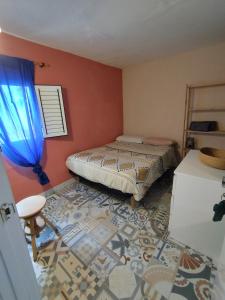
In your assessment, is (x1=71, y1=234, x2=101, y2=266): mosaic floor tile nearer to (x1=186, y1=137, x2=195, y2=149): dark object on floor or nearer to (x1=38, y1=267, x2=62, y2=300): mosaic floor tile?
(x1=38, y1=267, x2=62, y2=300): mosaic floor tile

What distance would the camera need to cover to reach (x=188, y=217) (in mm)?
1430

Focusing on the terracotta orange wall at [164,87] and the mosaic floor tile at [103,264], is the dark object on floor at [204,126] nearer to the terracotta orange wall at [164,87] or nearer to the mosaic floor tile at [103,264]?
the terracotta orange wall at [164,87]

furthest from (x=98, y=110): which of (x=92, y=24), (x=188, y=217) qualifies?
(x=188, y=217)

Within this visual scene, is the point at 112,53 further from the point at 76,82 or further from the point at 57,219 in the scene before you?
the point at 57,219

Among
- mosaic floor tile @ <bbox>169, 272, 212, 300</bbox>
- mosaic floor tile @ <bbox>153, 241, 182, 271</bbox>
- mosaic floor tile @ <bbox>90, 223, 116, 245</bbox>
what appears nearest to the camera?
mosaic floor tile @ <bbox>169, 272, 212, 300</bbox>

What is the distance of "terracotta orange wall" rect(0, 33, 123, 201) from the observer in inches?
82.0

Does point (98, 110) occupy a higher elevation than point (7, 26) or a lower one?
lower

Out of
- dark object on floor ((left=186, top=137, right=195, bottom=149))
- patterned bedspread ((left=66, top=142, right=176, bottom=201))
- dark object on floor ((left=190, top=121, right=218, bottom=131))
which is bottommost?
patterned bedspread ((left=66, top=142, right=176, bottom=201))

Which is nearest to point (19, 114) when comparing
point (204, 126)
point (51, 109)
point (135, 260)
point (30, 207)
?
point (51, 109)

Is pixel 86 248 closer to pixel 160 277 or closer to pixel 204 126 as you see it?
pixel 160 277

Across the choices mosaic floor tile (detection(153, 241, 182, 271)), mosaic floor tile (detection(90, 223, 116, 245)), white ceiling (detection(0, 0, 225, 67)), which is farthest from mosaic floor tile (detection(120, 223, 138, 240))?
white ceiling (detection(0, 0, 225, 67))

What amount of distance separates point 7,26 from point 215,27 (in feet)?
8.18

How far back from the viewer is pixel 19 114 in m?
1.91

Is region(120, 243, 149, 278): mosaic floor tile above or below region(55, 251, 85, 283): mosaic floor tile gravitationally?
below
